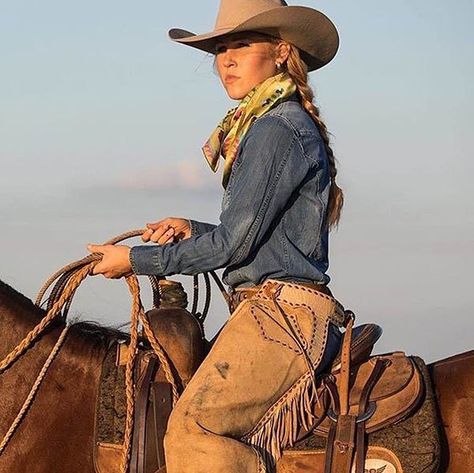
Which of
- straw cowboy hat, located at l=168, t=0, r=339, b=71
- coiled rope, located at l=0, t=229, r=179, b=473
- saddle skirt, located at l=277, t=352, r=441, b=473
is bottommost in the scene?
saddle skirt, located at l=277, t=352, r=441, b=473

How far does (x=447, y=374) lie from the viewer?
559 cm

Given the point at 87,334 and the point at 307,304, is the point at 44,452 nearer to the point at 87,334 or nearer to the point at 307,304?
the point at 87,334

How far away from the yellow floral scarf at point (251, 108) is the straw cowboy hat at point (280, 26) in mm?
242

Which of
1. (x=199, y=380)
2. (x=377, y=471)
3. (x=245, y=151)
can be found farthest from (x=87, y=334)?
(x=377, y=471)

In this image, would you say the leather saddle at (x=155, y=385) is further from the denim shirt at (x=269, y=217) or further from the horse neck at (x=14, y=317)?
the horse neck at (x=14, y=317)

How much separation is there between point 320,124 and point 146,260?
118cm

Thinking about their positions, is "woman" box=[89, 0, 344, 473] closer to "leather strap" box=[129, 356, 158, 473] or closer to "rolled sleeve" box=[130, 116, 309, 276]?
"rolled sleeve" box=[130, 116, 309, 276]

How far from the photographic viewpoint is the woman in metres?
4.98

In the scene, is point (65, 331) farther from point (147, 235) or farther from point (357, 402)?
point (357, 402)

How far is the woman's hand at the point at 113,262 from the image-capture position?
5.29 m

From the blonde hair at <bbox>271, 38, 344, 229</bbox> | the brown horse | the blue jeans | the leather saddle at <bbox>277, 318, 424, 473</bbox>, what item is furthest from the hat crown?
the brown horse

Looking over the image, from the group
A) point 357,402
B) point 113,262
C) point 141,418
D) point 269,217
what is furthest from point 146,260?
point 357,402

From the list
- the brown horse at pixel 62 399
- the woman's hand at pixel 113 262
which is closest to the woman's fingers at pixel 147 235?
the woman's hand at pixel 113 262

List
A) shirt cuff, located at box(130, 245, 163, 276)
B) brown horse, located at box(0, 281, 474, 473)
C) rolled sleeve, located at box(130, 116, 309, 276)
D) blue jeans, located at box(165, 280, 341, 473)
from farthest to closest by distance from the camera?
brown horse, located at box(0, 281, 474, 473), shirt cuff, located at box(130, 245, 163, 276), rolled sleeve, located at box(130, 116, 309, 276), blue jeans, located at box(165, 280, 341, 473)
